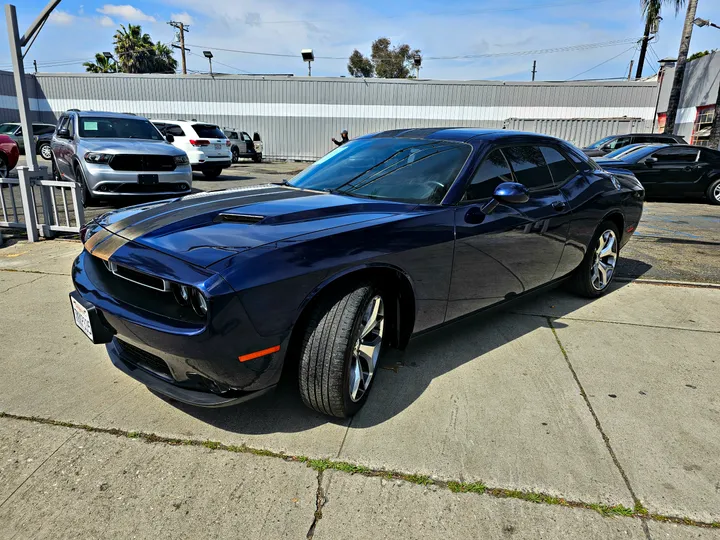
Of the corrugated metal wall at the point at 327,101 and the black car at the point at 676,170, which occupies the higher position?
the corrugated metal wall at the point at 327,101

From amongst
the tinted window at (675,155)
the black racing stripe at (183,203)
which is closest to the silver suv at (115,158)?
the black racing stripe at (183,203)

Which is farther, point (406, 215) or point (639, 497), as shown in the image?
point (406, 215)

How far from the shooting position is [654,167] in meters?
11.4

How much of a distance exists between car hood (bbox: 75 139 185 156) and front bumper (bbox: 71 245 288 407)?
21.0 feet

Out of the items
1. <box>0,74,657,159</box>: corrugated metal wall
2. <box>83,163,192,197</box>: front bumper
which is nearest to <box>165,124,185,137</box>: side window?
<box>83,163,192,197</box>: front bumper

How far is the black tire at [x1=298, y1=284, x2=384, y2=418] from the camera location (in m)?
2.24

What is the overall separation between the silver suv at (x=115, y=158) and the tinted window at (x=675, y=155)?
35.7 feet

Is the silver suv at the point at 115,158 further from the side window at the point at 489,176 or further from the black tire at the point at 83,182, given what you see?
the side window at the point at 489,176

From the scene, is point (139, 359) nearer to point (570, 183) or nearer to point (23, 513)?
point (23, 513)

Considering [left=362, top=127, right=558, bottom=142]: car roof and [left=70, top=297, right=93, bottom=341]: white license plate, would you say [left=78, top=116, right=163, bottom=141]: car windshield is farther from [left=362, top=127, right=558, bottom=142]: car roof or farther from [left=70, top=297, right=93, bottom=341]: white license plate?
[left=70, top=297, right=93, bottom=341]: white license plate

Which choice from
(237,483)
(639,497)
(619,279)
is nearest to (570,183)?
(619,279)

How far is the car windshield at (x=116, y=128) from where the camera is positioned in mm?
8867

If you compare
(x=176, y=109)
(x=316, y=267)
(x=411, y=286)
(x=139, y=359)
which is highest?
(x=176, y=109)

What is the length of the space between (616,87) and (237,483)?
29.7m
